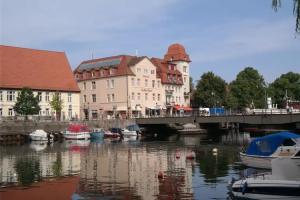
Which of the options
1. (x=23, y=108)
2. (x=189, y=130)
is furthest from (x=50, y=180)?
(x=189, y=130)

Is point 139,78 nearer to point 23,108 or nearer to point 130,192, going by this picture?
point 23,108

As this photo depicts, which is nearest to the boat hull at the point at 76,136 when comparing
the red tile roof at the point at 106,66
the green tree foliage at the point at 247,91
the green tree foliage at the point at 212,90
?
the red tile roof at the point at 106,66

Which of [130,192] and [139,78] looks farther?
[139,78]

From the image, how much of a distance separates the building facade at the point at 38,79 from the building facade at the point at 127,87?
8970mm

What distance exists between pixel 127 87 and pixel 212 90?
70.2ft

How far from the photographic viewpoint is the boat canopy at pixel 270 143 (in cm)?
3170

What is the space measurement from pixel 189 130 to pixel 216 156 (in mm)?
43080

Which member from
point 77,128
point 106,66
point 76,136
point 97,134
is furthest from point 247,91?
point 76,136

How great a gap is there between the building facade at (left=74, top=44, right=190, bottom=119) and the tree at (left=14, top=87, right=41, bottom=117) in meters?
19.6

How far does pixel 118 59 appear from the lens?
104250mm

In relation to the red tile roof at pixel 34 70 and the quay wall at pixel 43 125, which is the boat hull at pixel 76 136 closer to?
the quay wall at pixel 43 125

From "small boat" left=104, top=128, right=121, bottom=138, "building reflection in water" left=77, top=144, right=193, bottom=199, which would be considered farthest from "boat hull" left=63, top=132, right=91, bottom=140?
"building reflection in water" left=77, top=144, right=193, bottom=199

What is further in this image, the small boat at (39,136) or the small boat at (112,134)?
the small boat at (112,134)

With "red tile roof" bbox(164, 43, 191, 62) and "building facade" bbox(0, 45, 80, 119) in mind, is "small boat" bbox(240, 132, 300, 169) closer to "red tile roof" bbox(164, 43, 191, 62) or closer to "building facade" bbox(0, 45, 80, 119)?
"building facade" bbox(0, 45, 80, 119)
